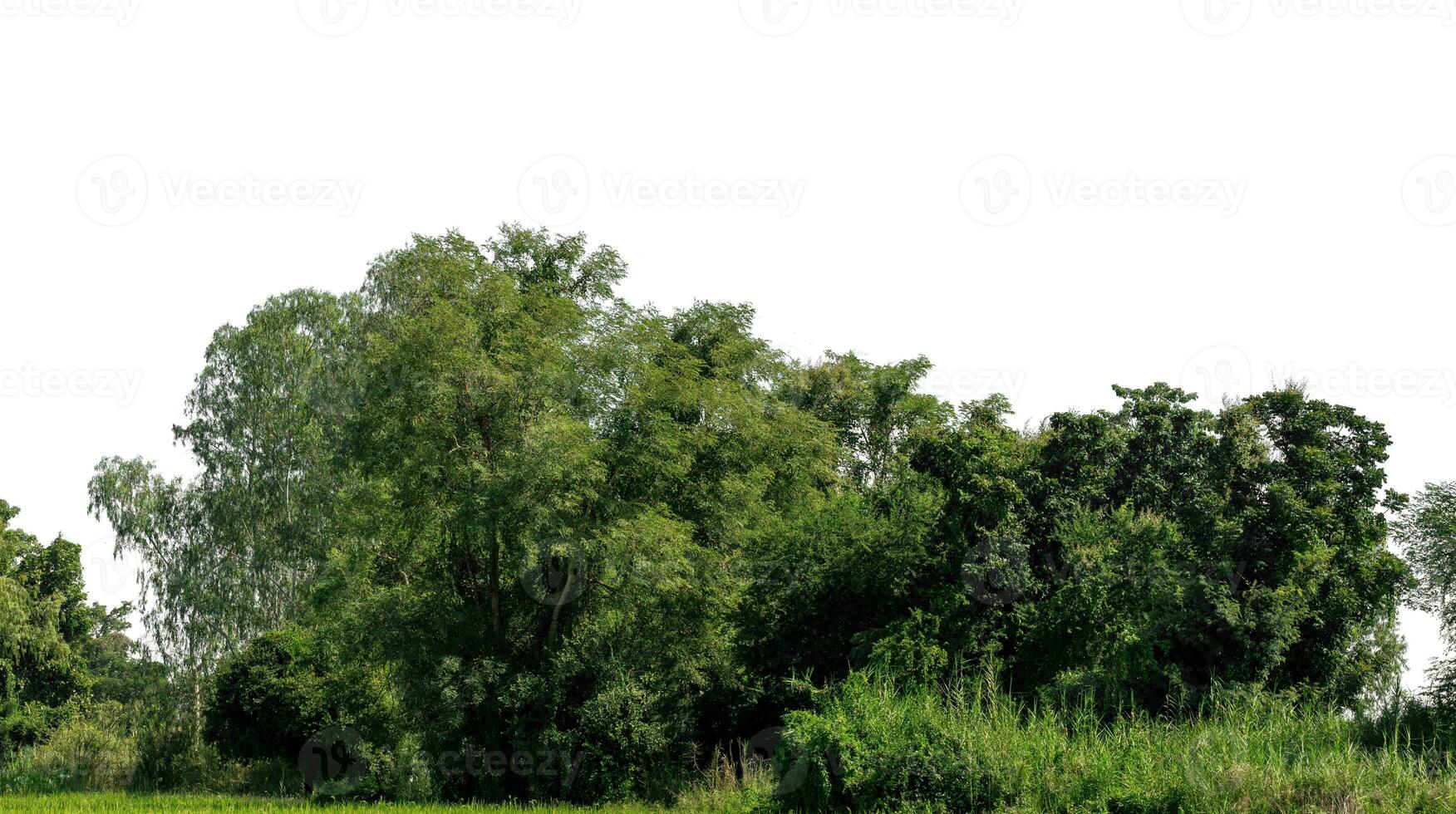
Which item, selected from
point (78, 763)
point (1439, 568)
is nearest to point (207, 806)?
point (78, 763)

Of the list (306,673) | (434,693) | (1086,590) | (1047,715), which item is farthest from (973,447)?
(306,673)

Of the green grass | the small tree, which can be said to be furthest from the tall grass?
the green grass

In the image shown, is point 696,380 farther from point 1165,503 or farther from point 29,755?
point 29,755

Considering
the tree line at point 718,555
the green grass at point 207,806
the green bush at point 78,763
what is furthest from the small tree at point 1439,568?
the green bush at point 78,763

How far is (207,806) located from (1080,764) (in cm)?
2046

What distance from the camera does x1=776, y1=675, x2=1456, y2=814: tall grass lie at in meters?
15.3

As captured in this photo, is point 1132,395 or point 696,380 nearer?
point 1132,395

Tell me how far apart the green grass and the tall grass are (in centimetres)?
702

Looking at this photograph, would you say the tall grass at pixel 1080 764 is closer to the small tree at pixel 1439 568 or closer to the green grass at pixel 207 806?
the small tree at pixel 1439 568

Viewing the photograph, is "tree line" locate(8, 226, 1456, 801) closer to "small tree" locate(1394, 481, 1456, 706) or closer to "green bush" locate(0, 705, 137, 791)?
"small tree" locate(1394, 481, 1456, 706)

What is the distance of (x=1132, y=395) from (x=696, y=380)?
11.5 m

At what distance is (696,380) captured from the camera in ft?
106

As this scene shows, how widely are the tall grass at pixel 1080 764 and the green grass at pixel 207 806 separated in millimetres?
7020

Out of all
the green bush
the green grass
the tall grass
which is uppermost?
the tall grass
